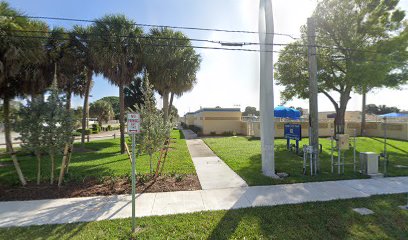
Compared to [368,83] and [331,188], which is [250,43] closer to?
[331,188]

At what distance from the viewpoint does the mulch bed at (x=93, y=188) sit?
20.6 feet

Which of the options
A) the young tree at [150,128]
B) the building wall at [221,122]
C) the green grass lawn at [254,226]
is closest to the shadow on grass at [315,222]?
the green grass lawn at [254,226]

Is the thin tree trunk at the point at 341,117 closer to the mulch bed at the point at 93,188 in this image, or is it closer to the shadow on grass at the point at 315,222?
the shadow on grass at the point at 315,222

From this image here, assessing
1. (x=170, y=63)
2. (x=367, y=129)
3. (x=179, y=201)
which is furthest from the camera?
(x=367, y=129)

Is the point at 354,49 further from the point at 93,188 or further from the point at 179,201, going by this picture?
the point at 93,188

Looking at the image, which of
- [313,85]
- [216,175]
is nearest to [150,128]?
[216,175]

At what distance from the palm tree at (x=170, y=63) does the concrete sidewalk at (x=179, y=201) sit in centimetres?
1048

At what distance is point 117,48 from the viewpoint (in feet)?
42.3

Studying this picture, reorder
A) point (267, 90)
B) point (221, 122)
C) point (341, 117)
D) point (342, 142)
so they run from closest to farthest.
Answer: point (267, 90) < point (342, 142) < point (341, 117) < point (221, 122)

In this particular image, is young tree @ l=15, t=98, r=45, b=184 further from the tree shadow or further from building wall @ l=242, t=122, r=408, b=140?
building wall @ l=242, t=122, r=408, b=140

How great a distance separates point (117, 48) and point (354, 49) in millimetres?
13874

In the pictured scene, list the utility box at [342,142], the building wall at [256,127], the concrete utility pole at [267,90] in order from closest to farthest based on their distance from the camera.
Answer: the concrete utility pole at [267,90], the utility box at [342,142], the building wall at [256,127]

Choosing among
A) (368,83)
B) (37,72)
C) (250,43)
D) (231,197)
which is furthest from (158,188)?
(368,83)

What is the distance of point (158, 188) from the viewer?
22.2 feet
